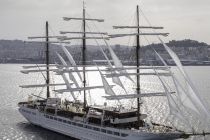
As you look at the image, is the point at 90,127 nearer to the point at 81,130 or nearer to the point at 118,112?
the point at 81,130

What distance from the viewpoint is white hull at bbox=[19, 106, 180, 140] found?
134 feet

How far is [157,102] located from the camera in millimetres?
81062

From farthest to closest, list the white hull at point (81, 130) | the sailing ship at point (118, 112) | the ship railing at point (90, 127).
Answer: the ship railing at point (90, 127), the white hull at point (81, 130), the sailing ship at point (118, 112)

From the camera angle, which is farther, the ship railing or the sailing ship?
the ship railing

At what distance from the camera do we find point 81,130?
160 feet

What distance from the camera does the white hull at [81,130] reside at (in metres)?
41.0

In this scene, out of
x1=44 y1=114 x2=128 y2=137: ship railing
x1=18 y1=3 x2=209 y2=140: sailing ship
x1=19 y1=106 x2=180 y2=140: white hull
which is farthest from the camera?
x1=44 y1=114 x2=128 y2=137: ship railing

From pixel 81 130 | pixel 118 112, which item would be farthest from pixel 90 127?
pixel 118 112

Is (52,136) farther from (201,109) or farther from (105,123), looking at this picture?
(201,109)

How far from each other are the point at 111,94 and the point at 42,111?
14492 mm

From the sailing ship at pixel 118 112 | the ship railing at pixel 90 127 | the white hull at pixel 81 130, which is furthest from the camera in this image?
the ship railing at pixel 90 127

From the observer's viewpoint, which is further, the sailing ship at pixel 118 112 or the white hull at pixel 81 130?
the white hull at pixel 81 130

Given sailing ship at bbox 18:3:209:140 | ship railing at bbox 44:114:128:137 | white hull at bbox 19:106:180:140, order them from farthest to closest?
ship railing at bbox 44:114:128:137 → white hull at bbox 19:106:180:140 → sailing ship at bbox 18:3:209:140

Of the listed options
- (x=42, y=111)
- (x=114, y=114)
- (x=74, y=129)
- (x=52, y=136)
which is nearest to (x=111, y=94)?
(x=114, y=114)
